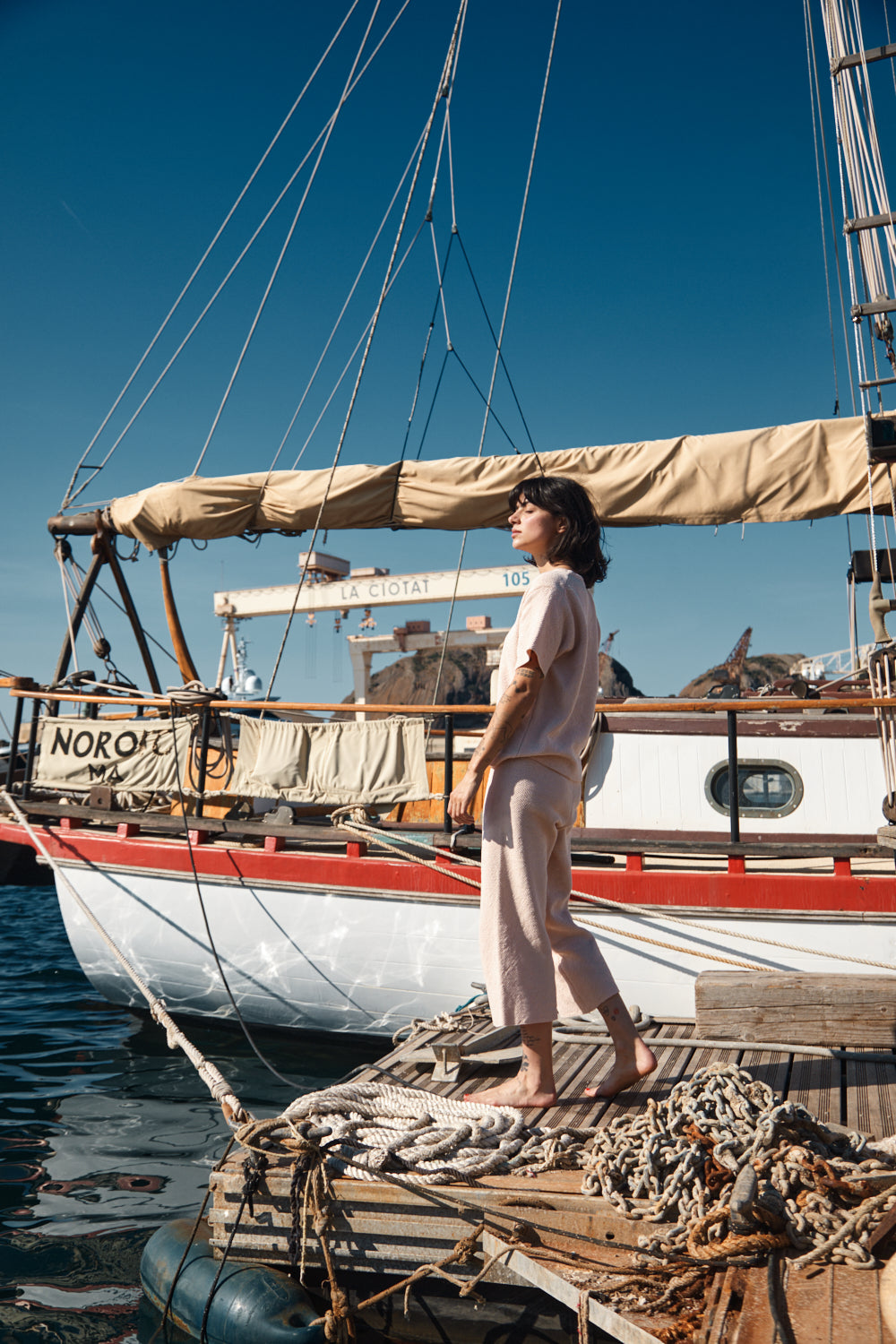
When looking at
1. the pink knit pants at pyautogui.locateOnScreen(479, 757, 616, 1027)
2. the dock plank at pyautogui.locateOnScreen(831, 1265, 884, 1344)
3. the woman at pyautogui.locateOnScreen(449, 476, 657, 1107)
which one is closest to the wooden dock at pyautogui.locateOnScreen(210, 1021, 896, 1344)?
the dock plank at pyautogui.locateOnScreen(831, 1265, 884, 1344)

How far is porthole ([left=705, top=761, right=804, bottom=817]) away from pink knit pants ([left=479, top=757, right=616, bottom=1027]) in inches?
133

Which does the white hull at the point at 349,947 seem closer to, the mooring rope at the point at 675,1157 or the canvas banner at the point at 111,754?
the canvas banner at the point at 111,754

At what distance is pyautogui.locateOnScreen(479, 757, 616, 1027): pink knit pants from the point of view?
302 cm

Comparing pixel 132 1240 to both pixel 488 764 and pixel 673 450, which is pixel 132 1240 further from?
pixel 673 450

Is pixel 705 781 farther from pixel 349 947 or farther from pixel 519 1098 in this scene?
pixel 519 1098

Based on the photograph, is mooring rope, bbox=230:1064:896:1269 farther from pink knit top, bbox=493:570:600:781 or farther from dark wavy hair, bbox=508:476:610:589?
dark wavy hair, bbox=508:476:610:589

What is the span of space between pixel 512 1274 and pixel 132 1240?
198 cm

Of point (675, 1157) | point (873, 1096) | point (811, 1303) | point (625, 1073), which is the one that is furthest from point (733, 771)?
point (811, 1303)

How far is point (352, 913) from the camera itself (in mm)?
6035

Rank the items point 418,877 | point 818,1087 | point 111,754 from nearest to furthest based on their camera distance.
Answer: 1. point 818,1087
2. point 418,877
3. point 111,754

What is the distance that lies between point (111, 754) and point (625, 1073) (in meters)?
5.10

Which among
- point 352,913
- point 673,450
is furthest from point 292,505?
point 352,913

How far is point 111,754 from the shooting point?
7199 millimetres

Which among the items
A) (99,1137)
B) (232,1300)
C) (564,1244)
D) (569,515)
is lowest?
(99,1137)
